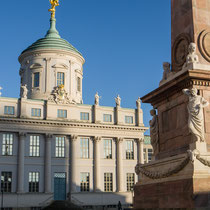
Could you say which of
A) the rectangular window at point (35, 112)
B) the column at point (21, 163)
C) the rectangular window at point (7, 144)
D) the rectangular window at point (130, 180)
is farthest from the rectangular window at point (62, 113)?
the rectangular window at point (130, 180)

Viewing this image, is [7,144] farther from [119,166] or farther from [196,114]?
[196,114]

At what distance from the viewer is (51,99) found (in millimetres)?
56969

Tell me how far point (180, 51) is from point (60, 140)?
136ft

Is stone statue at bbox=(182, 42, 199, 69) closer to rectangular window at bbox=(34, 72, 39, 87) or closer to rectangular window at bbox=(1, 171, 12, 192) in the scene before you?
rectangular window at bbox=(1, 171, 12, 192)

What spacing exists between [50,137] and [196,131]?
4272cm

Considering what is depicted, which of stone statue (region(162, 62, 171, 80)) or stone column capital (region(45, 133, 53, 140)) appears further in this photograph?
stone column capital (region(45, 133, 53, 140))

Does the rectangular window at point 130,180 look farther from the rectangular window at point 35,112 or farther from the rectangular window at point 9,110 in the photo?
the rectangular window at point 9,110

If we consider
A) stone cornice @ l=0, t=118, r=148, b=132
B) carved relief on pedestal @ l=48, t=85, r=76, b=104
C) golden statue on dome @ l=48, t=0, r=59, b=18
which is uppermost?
golden statue on dome @ l=48, t=0, r=59, b=18

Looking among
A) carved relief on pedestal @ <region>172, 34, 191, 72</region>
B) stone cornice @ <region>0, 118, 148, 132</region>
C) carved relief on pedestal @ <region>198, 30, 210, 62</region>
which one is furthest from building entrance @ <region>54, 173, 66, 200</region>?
carved relief on pedestal @ <region>198, 30, 210, 62</region>

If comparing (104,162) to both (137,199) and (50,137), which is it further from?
(137,199)

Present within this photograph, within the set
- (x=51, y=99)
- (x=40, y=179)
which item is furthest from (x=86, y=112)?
(x=40, y=179)

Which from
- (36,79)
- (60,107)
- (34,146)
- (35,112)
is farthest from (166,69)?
(36,79)

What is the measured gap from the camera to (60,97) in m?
57.7

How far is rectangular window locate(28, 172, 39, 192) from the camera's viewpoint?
171 feet
